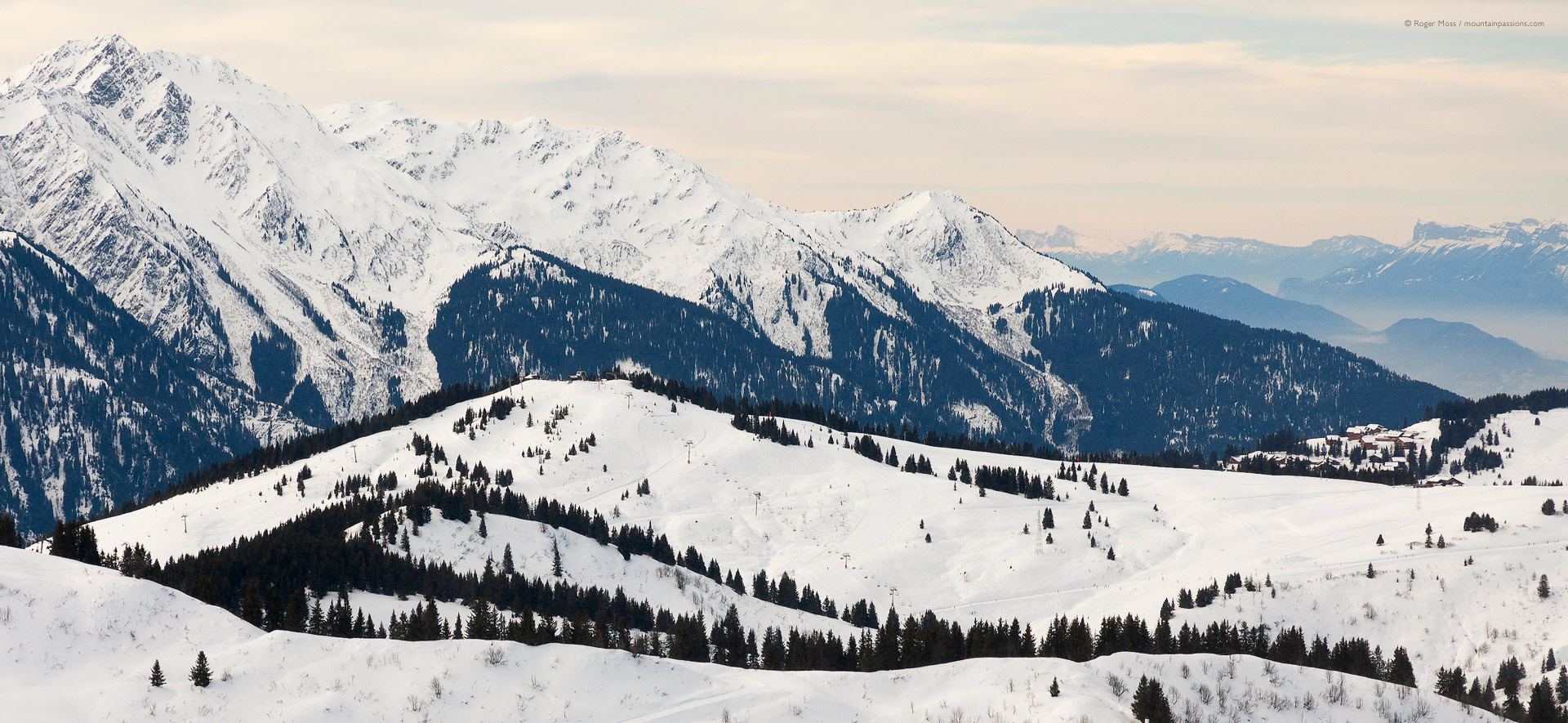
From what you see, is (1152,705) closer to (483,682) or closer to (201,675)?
(483,682)

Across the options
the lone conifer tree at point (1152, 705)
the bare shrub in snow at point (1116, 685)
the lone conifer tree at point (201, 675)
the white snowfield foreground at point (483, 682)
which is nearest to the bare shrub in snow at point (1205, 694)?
the white snowfield foreground at point (483, 682)

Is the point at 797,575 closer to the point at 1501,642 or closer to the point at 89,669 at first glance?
the point at 1501,642

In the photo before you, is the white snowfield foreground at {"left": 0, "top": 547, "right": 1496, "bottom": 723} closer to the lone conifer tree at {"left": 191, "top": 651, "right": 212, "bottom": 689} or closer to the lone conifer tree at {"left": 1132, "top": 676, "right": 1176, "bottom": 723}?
the lone conifer tree at {"left": 191, "top": 651, "right": 212, "bottom": 689}

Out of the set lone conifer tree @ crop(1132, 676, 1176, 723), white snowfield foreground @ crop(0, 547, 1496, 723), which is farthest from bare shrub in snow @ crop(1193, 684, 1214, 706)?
lone conifer tree @ crop(1132, 676, 1176, 723)

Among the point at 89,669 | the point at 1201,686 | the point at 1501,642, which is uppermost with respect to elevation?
the point at 89,669

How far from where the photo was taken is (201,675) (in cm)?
6347

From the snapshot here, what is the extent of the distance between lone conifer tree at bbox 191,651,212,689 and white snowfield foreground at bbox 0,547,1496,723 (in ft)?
1.74

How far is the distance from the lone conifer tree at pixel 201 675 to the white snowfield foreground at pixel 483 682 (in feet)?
1.74

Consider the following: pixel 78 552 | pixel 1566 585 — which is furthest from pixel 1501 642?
pixel 78 552

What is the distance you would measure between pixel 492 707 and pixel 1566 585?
13918cm

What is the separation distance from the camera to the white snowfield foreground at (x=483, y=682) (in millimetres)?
63219

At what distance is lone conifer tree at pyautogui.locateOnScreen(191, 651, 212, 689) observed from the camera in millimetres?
63406

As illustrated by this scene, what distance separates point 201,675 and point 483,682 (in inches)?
585

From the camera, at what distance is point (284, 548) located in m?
142
